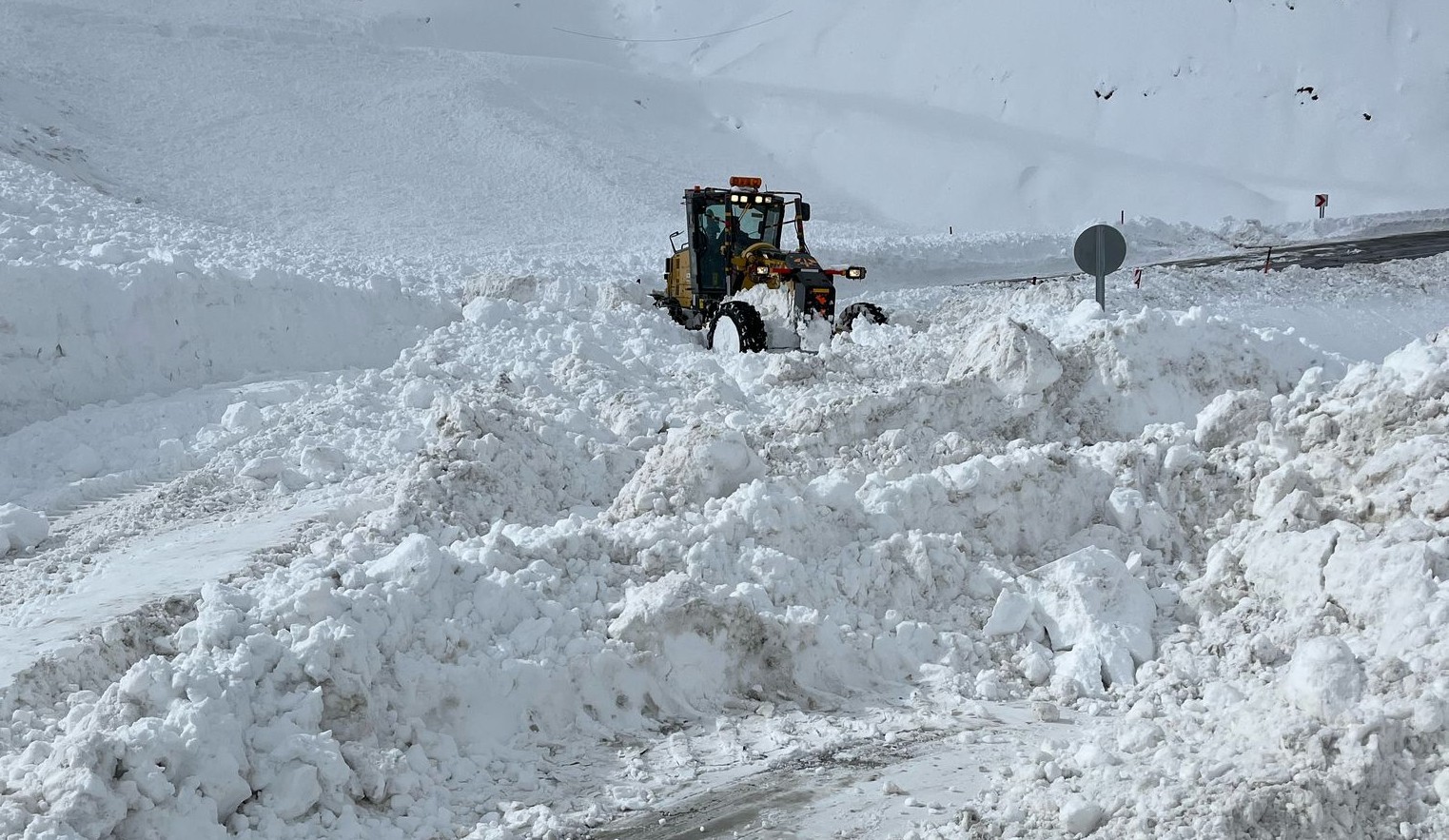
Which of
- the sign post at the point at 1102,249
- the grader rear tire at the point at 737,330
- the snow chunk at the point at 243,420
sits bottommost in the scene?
the snow chunk at the point at 243,420

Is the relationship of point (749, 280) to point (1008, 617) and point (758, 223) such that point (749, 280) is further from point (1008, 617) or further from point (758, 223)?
point (1008, 617)

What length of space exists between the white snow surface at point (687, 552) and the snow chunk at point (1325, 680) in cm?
2

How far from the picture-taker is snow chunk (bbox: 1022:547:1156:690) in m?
6.04

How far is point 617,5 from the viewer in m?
50.3

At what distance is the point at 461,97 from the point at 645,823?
112 ft

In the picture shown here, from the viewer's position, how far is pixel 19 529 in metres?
8.09

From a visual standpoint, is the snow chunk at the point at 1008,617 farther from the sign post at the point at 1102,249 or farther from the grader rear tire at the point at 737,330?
the grader rear tire at the point at 737,330

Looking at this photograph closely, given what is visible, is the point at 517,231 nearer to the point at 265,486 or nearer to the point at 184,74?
the point at 184,74

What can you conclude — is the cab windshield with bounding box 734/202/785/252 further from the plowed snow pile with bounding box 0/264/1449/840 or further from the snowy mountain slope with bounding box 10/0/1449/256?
the snowy mountain slope with bounding box 10/0/1449/256

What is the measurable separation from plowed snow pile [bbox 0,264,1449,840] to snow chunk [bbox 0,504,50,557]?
66.2 inches

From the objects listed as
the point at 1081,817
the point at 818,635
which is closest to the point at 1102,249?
the point at 818,635

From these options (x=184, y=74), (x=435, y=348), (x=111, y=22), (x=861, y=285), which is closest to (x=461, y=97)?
(x=184, y=74)

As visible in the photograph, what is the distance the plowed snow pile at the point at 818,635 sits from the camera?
468cm

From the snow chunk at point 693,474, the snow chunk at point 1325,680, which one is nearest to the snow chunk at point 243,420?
the snow chunk at point 693,474
